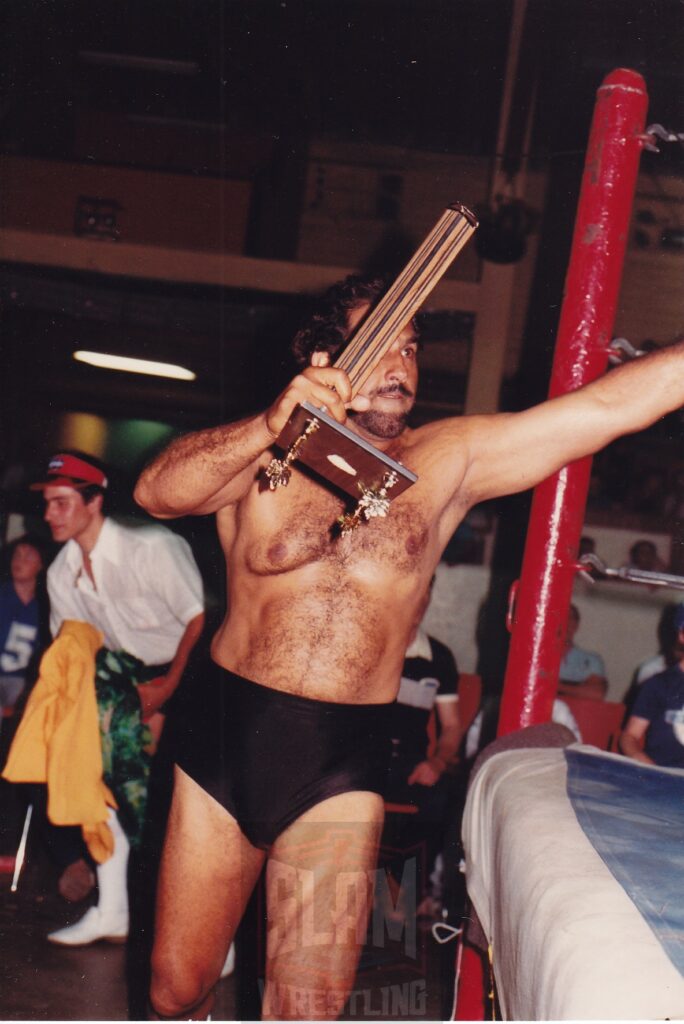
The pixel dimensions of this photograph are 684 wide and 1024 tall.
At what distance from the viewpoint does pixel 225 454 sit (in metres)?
2.15

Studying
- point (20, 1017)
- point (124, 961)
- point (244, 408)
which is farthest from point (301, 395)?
point (244, 408)

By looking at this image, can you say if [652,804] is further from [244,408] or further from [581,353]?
[244,408]

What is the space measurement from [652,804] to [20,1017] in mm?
2501

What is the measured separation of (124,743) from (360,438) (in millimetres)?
3022

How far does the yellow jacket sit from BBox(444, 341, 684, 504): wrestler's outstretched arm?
2412mm

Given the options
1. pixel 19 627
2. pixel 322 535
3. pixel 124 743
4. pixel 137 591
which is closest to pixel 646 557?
pixel 137 591

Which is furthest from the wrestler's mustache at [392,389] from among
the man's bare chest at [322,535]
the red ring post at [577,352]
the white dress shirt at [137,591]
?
the white dress shirt at [137,591]

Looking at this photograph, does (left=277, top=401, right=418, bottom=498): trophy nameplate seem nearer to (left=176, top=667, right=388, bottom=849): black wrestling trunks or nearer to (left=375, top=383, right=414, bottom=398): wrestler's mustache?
(left=375, top=383, right=414, bottom=398): wrestler's mustache

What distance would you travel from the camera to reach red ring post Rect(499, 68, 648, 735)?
2.51 meters

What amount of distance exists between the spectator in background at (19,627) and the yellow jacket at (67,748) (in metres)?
1.01

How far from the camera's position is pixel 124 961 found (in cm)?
379

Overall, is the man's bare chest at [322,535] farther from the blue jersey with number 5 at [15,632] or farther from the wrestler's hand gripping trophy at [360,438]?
the blue jersey with number 5 at [15,632]

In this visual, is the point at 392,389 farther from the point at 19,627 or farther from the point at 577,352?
the point at 19,627

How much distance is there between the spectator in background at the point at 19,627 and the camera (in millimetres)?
5133
